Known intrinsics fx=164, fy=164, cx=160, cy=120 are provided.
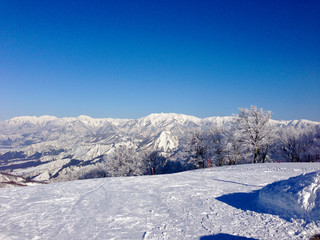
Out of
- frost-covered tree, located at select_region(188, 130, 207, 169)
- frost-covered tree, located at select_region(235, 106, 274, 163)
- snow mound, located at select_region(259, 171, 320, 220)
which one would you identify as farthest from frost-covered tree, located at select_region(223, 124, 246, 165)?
snow mound, located at select_region(259, 171, 320, 220)

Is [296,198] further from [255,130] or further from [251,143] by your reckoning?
[255,130]

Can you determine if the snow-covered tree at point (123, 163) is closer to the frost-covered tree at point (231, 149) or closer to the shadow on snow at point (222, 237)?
the frost-covered tree at point (231, 149)

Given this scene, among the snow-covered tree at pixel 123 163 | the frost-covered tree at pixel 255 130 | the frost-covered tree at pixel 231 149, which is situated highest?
the frost-covered tree at pixel 255 130

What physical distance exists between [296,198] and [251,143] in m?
27.3

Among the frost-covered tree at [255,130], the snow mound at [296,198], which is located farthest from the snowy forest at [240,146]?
the snow mound at [296,198]

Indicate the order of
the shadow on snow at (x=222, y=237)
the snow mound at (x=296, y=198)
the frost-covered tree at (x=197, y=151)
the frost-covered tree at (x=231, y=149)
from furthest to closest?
1. the frost-covered tree at (x=197, y=151)
2. the frost-covered tree at (x=231, y=149)
3. the snow mound at (x=296, y=198)
4. the shadow on snow at (x=222, y=237)

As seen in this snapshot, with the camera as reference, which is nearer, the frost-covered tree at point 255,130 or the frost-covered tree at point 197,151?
the frost-covered tree at point 255,130

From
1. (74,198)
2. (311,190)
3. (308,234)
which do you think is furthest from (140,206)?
(311,190)

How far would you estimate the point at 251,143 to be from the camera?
32.1 metres

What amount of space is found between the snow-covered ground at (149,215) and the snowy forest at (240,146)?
21370 mm

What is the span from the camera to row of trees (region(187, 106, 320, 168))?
32.1 m

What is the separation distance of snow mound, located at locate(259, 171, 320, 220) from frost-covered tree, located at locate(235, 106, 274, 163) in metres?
24.3

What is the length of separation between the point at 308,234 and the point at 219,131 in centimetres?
3839

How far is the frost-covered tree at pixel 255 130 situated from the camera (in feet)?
104
